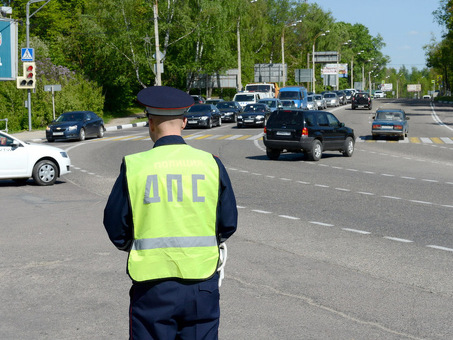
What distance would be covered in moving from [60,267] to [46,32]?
69.9 m

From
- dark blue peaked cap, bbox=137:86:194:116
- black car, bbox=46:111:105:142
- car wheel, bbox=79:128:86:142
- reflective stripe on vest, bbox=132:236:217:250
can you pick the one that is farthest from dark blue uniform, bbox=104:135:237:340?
car wheel, bbox=79:128:86:142

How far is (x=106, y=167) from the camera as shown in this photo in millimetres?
20891

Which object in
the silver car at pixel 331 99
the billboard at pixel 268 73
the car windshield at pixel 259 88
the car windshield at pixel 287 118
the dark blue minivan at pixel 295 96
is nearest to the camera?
the car windshield at pixel 287 118

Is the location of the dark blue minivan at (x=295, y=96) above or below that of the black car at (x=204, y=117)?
above

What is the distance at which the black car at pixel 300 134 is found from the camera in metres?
22.8

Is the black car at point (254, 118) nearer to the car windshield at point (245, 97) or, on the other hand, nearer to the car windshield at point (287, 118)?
the car windshield at point (245, 97)

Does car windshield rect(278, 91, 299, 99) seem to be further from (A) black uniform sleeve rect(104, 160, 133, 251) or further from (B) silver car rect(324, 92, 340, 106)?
(A) black uniform sleeve rect(104, 160, 133, 251)

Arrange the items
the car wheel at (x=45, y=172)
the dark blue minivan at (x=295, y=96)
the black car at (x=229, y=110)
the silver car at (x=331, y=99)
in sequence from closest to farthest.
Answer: the car wheel at (x=45, y=172)
the black car at (x=229, y=110)
the dark blue minivan at (x=295, y=96)
the silver car at (x=331, y=99)

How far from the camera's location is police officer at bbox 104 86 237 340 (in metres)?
3.20

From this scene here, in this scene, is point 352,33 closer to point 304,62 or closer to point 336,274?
point 304,62

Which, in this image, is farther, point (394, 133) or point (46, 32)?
point (46, 32)

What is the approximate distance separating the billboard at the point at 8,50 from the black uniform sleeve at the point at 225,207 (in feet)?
112

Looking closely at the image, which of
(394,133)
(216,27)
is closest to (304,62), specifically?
(216,27)

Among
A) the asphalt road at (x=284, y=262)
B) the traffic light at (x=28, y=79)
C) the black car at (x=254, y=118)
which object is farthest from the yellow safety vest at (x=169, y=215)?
the black car at (x=254, y=118)
